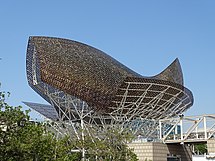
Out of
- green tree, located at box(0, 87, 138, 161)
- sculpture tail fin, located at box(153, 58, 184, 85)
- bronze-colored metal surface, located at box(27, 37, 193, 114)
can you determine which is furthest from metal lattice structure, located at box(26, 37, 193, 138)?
green tree, located at box(0, 87, 138, 161)

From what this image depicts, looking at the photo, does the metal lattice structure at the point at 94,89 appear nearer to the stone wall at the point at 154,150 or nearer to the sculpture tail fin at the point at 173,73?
the stone wall at the point at 154,150

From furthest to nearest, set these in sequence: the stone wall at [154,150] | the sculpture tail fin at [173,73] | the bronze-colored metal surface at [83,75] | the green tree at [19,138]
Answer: the sculpture tail fin at [173,73] → the bronze-colored metal surface at [83,75] → the stone wall at [154,150] → the green tree at [19,138]

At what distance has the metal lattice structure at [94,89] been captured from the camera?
4834 cm

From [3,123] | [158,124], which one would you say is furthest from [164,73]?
[3,123]

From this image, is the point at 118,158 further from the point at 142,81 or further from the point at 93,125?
the point at 93,125

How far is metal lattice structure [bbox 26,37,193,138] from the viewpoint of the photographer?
159ft

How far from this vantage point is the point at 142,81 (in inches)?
1900

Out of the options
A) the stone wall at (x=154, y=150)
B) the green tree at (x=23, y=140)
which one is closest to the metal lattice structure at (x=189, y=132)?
the stone wall at (x=154, y=150)

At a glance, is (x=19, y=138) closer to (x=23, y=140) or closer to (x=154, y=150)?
(x=23, y=140)

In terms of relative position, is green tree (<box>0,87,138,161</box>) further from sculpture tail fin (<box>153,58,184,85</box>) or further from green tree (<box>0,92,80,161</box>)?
sculpture tail fin (<box>153,58,184,85</box>)

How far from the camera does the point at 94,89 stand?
4872 centimetres

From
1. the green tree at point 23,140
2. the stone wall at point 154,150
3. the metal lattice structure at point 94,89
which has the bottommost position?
the green tree at point 23,140

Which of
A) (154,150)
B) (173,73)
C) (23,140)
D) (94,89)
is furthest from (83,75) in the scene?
(23,140)

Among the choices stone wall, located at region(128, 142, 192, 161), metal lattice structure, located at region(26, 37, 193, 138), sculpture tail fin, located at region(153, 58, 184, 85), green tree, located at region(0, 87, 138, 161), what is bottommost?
green tree, located at region(0, 87, 138, 161)
